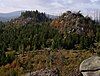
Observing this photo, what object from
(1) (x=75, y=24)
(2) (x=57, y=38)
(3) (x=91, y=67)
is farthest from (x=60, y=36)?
(3) (x=91, y=67)

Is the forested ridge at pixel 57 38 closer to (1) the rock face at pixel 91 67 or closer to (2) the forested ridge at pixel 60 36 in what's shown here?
(2) the forested ridge at pixel 60 36

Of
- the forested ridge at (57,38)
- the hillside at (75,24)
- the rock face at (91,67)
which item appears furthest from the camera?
the hillside at (75,24)

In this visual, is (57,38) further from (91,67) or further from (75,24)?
(91,67)

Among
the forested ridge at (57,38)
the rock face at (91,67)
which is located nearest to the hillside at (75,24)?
the forested ridge at (57,38)

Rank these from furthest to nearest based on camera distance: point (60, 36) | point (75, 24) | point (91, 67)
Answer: point (75, 24)
point (60, 36)
point (91, 67)

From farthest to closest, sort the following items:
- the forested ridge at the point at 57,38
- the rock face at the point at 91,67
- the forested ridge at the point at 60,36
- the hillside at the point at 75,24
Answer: the hillside at the point at 75,24
the forested ridge at the point at 60,36
the forested ridge at the point at 57,38
the rock face at the point at 91,67

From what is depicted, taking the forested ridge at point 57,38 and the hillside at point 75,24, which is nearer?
the forested ridge at point 57,38

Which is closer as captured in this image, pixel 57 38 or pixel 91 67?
pixel 91 67

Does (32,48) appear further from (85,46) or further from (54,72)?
(54,72)

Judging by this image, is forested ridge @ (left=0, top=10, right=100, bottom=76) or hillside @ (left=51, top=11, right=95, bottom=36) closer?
forested ridge @ (left=0, top=10, right=100, bottom=76)

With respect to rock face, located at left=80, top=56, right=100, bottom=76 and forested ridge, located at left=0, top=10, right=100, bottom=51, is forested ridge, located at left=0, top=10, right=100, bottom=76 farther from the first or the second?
rock face, located at left=80, top=56, right=100, bottom=76

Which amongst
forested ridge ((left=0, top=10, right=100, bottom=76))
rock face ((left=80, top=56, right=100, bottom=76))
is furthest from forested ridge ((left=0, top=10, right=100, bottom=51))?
rock face ((left=80, top=56, right=100, bottom=76))

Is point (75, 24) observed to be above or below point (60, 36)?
above

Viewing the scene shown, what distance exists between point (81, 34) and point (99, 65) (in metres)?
122
